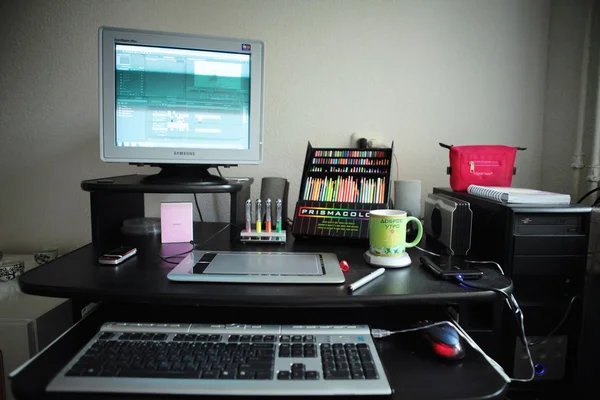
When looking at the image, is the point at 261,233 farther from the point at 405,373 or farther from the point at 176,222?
the point at 405,373

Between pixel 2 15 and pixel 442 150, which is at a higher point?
pixel 2 15

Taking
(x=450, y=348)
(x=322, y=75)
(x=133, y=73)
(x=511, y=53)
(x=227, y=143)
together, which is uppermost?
(x=511, y=53)

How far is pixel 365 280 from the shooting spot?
0.71 m

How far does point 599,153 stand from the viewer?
46.3 inches

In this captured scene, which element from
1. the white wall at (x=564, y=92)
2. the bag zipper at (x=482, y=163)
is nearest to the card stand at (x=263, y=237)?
the bag zipper at (x=482, y=163)

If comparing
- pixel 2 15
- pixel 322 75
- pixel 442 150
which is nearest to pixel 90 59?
pixel 2 15

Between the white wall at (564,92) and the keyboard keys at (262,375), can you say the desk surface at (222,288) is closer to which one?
the keyboard keys at (262,375)

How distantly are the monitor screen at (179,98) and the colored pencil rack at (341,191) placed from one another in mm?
187

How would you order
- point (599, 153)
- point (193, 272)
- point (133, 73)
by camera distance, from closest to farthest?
point (193, 272) → point (133, 73) → point (599, 153)

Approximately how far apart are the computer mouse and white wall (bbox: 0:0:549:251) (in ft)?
2.69

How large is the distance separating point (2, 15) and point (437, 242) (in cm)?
169

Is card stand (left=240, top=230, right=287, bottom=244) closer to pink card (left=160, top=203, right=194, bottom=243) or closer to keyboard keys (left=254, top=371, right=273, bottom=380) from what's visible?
pink card (left=160, top=203, right=194, bottom=243)

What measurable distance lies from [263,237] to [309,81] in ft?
2.14

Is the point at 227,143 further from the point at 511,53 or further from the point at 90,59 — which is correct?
the point at 511,53
